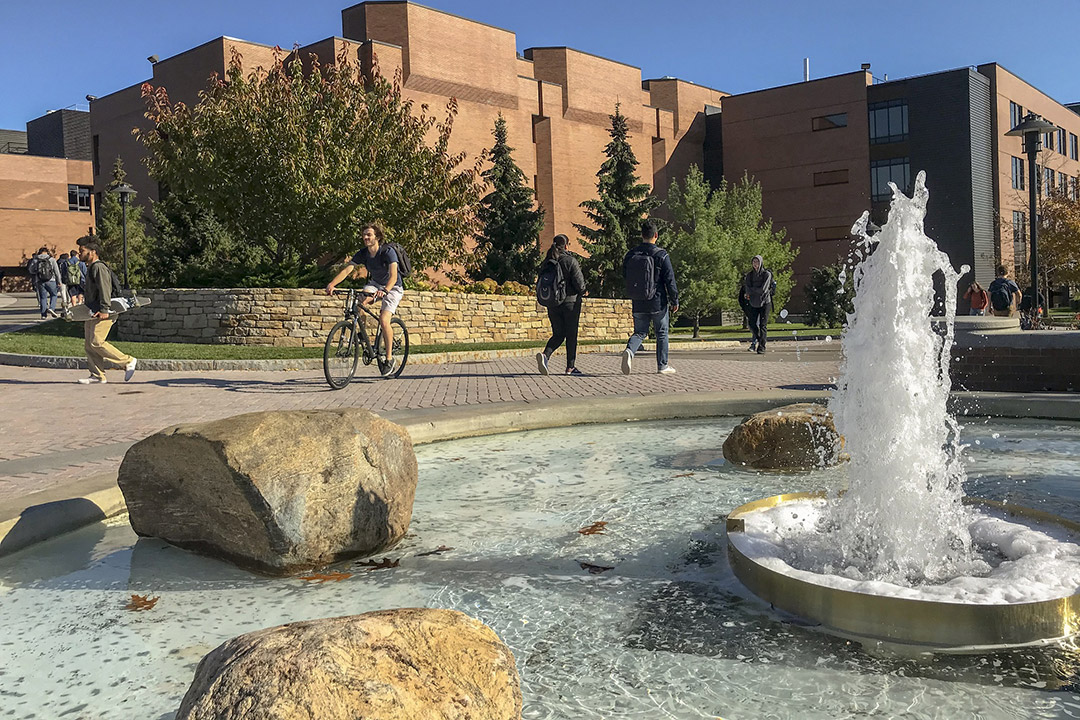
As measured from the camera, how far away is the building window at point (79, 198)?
54875mm

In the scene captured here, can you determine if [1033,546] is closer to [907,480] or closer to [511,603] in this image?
[907,480]

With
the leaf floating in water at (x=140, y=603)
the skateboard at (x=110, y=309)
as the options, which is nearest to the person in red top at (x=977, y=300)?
the skateboard at (x=110, y=309)

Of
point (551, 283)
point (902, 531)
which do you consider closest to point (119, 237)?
point (551, 283)

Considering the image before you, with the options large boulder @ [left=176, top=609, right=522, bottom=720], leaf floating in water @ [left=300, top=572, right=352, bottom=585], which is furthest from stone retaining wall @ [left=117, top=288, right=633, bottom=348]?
large boulder @ [left=176, top=609, right=522, bottom=720]

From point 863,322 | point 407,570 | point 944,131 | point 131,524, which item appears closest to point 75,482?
point 131,524

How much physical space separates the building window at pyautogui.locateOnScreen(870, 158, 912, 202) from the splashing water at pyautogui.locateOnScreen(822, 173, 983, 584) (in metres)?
52.9

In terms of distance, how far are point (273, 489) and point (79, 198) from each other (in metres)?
59.8

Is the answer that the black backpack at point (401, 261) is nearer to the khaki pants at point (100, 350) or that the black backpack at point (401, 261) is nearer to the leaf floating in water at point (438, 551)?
the khaki pants at point (100, 350)

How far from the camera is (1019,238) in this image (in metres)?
54.7

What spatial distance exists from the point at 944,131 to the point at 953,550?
177 feet

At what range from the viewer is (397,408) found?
8.77 m

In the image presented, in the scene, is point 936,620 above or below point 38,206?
below

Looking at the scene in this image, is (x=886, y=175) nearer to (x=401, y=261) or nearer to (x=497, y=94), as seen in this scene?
(x=497, y=94)

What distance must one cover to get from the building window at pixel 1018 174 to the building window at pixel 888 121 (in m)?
8.86
